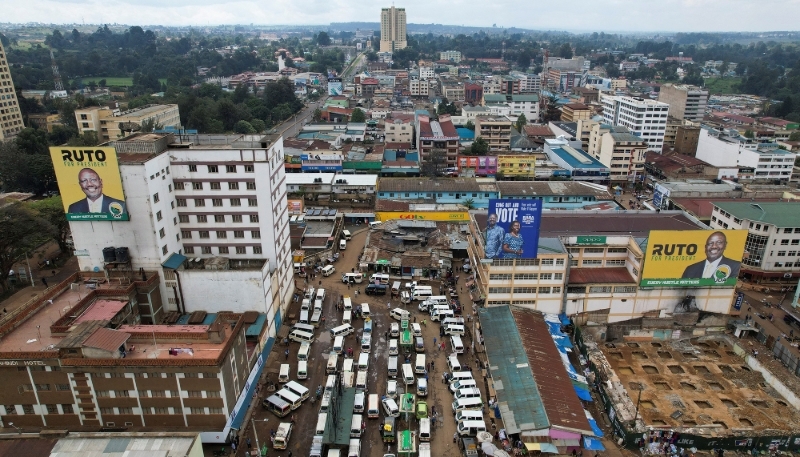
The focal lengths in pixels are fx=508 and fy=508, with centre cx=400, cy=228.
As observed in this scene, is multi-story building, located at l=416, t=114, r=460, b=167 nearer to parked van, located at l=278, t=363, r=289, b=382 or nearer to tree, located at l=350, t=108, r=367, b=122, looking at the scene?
tree, located at l=350, t=108, r=367, b=122

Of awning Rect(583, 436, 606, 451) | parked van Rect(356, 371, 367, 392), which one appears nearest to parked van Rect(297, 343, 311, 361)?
parked van Rect(356, 371, 367, 392)

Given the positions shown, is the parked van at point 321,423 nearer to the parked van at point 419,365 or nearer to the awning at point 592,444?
the parked van at point 419,365


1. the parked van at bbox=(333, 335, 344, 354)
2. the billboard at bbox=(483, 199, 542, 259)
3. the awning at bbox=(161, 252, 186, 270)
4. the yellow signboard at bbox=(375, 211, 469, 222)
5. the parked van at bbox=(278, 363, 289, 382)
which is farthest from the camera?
the yellow signboard at bbox=(375, 211, 469, 222)

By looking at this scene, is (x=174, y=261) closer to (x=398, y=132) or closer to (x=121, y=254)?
(x=121, y=254)

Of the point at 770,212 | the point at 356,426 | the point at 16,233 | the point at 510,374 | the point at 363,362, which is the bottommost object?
the point at 363,362

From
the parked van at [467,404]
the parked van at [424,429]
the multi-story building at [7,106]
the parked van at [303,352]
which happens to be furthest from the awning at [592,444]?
the multi-story building at [7,106]

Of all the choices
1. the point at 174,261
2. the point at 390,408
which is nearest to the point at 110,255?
the point at 174,261

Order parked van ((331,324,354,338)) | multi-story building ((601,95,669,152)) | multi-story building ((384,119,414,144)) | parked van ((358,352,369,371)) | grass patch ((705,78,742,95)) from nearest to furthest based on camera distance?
parked van ((358,352,369,371)), parked van ((331,324,354,338)), multi-story building ((601,95,669,152)), multi-story building ((384,119,414,144)), grass patch ((705,78,742,95))
